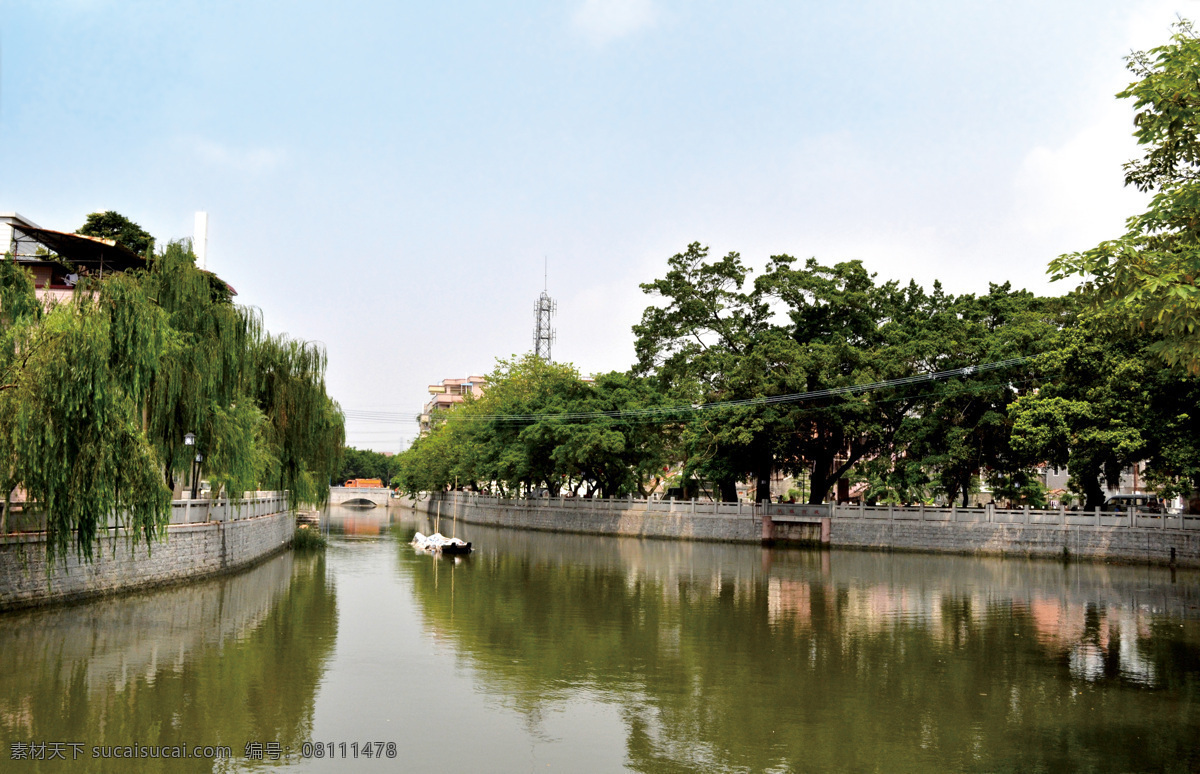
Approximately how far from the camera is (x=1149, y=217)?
13148 mm

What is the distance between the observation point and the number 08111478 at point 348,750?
1038cm

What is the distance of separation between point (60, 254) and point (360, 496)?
245 ft

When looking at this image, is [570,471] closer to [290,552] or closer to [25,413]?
[290,552]

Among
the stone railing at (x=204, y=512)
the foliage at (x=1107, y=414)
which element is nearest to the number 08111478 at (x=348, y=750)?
the stone railing at (x=204, y=512)

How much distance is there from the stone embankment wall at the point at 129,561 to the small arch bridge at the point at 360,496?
7298 cm

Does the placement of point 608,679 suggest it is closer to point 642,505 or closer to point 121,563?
point 121,563

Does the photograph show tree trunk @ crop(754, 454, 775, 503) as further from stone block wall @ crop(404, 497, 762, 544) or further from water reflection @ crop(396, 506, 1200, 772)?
water reflection @ crop(396, 506, 1200, 772)

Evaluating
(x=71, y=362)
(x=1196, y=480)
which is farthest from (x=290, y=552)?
(x=1196, y=480)

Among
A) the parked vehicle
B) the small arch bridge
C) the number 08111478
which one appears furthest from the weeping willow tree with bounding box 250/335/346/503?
the small arch bridge

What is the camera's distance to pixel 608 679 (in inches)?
563

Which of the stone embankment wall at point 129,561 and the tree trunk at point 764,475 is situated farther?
the tree trunk at point 764,475

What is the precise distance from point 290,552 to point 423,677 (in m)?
26.0

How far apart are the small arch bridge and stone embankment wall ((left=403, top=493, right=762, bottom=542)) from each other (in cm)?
4130

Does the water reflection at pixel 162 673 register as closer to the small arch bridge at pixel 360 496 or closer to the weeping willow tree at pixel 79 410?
the weeping willow tree at pixel 79 410
